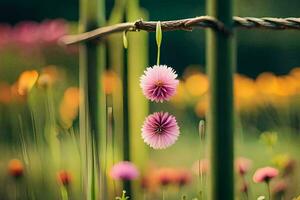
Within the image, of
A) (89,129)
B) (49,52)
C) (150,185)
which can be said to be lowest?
(150,185)

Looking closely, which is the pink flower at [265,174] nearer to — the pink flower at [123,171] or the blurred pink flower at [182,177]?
the blurred pink flower at [182,177]

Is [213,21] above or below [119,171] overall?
above

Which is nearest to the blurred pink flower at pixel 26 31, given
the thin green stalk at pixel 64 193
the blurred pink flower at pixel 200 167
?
the thin green stalk at pixel 64 193

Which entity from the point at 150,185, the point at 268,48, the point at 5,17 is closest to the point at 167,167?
the point at 150,185

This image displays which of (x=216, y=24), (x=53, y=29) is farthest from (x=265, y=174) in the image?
(x=53, y=29)

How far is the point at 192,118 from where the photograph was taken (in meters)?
1.69

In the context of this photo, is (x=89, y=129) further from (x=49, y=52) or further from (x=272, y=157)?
(x=272, y=157)

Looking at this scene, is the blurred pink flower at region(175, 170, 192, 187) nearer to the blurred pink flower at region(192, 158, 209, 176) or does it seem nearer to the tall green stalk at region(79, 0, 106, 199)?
the blurred pink flower at region(192, 158, 209, 176)

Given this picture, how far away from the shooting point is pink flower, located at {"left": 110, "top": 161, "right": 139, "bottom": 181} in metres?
1.59

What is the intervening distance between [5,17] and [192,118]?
1.43 ft

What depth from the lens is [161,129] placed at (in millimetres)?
1520

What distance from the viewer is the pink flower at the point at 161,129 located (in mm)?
1512

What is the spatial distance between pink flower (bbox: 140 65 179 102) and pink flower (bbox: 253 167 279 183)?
0.27m

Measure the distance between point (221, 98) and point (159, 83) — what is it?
13 centimetres
